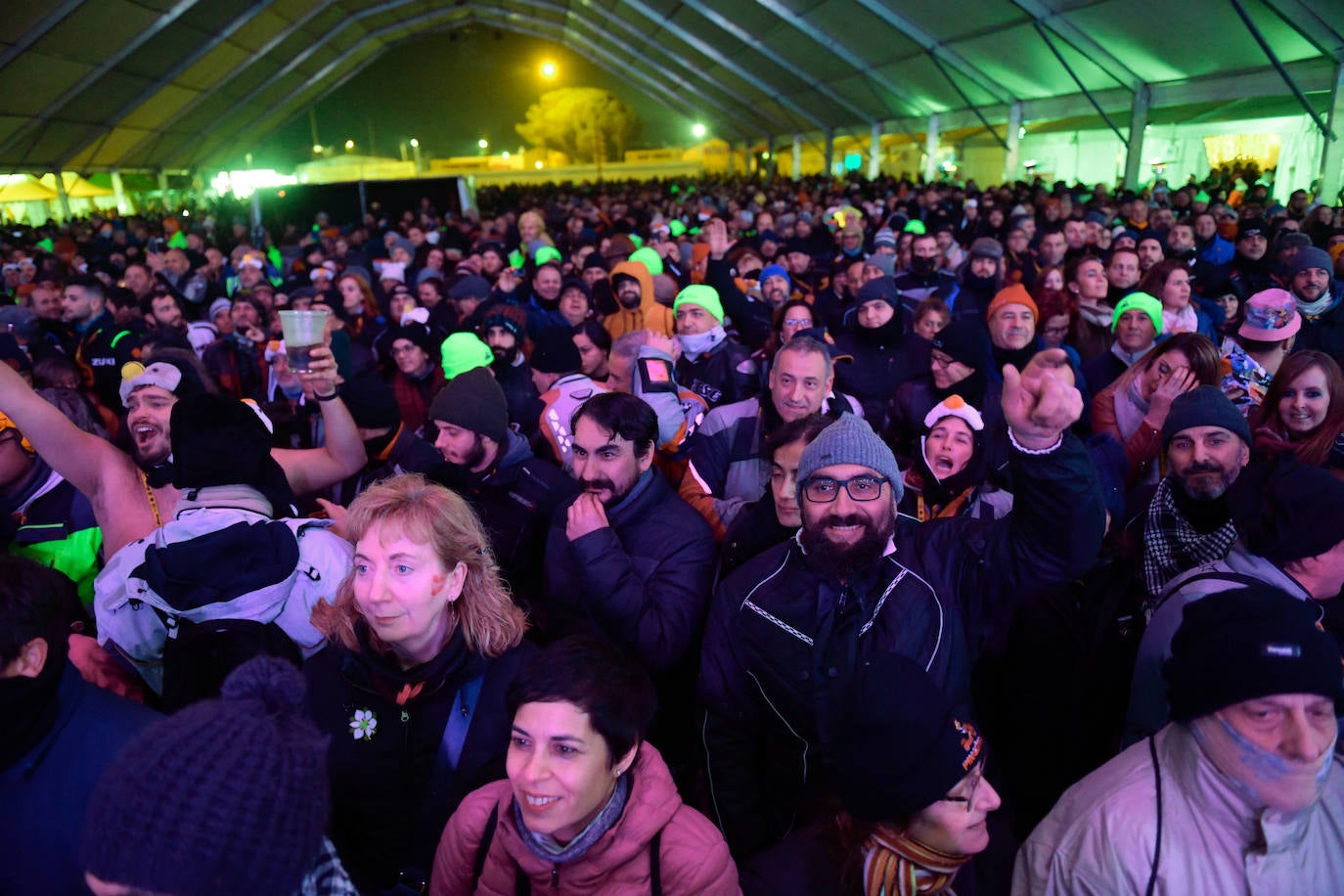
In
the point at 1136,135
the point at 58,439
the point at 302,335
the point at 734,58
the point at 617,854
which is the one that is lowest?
the point at 617,854

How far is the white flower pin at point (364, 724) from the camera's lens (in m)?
2.02

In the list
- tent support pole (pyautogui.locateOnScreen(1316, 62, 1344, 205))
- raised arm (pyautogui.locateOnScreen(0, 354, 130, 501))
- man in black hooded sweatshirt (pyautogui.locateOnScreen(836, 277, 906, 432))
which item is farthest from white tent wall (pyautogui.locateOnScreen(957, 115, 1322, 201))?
raised arm (pyautogui.locateOnScreen(0, 354, 130, 501))

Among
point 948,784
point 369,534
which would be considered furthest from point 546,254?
point 948,784

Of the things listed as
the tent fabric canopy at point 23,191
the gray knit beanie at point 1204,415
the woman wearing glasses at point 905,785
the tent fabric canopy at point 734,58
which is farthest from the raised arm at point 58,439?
the tent fabric canopy at point 23,191

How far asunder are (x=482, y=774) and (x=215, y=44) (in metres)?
25.7

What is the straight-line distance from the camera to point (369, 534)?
212 centimetres

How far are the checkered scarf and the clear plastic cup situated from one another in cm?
304

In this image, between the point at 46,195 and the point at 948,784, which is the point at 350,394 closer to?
the point at 948,784

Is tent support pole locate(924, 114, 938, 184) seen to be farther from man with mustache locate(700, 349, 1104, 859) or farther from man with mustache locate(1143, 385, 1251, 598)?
man with mustache locate(700, 349, 1104, 859)

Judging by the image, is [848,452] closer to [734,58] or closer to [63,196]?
[734,58]

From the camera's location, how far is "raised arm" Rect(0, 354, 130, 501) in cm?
256

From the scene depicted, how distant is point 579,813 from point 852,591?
0.91 meters

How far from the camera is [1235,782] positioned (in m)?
1.51

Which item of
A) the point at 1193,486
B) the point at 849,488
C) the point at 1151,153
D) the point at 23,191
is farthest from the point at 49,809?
the point at 23,191
